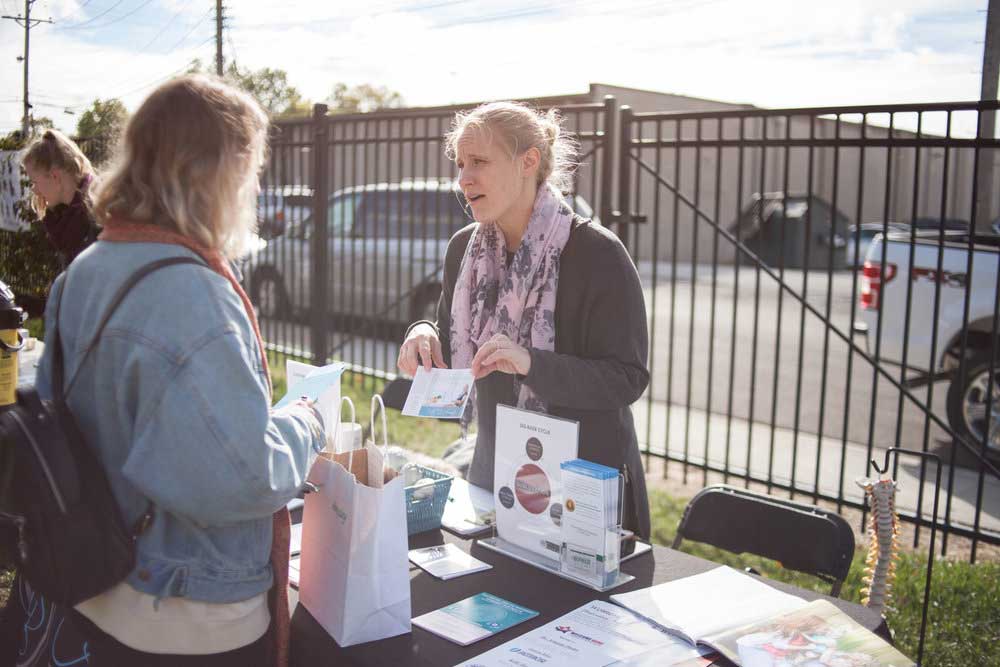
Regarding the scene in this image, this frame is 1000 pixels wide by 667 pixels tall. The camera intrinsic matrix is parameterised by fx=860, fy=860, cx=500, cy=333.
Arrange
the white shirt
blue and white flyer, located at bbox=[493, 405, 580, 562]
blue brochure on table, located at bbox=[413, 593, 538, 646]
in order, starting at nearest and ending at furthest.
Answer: the white shirt < blue brochure on table, located at bbox=[413, 593, 538, 646] < blue and white flyer, located at bbox=[493, 405, 580, 562]

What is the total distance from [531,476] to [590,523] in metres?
0.20

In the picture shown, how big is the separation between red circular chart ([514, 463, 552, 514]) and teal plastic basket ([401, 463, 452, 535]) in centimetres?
25

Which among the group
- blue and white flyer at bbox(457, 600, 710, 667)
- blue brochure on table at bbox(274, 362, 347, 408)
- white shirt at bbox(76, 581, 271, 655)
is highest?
blue brochure on table at bbox(274, 362, 347, 408)

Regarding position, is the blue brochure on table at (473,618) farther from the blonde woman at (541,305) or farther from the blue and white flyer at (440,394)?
the blonde woman at (541,305)

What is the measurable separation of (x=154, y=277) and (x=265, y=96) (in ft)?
10.1

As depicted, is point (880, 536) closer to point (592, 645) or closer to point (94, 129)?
point (592, 645)

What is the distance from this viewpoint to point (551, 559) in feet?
6.63

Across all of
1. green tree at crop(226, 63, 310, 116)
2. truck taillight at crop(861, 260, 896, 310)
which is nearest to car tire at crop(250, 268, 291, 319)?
green tree at crop(226, 63, 310, 116)

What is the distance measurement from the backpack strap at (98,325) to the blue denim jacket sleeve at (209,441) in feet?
0.46

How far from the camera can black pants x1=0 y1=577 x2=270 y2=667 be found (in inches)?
55.7

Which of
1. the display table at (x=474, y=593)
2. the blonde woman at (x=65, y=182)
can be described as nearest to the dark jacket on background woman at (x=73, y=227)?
the blonde woman at (x=65, y=182)

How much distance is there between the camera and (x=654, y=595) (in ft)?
6.16

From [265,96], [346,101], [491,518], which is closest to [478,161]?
[491,518]

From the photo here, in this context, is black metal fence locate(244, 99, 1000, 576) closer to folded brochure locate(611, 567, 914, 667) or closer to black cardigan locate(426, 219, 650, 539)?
black cardigan locate(426, 219, 650, 539)
